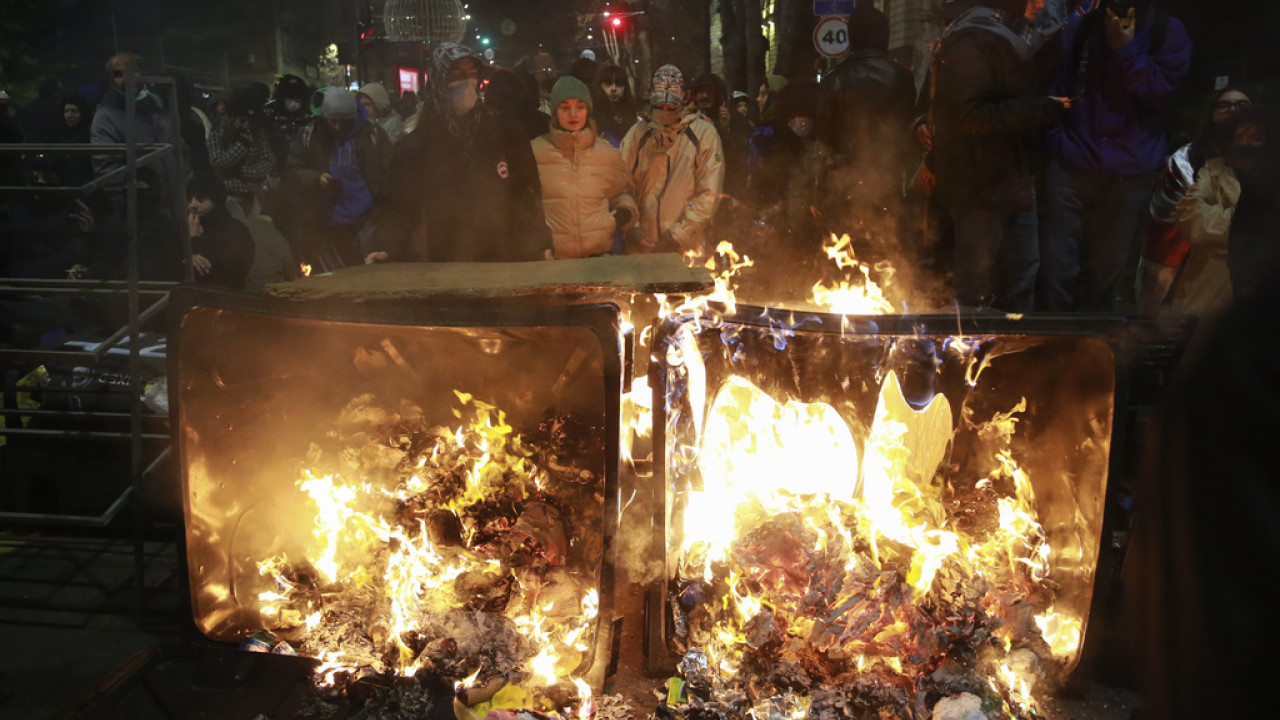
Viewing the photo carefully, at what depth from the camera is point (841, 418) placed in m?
3.80

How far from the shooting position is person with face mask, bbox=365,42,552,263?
18.8 ft

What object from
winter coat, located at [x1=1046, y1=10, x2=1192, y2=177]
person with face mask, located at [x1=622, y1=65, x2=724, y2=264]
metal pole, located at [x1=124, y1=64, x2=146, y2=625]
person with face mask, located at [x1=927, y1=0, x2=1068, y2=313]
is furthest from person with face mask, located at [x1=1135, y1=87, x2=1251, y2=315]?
metal pole, located at [x1=124, y1=64, x2=146, y2=625]

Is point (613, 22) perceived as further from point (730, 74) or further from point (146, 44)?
point (146, 44)

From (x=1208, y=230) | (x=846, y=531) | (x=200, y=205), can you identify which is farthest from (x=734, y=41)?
(x=846, y=531)

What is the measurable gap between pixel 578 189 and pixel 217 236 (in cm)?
292

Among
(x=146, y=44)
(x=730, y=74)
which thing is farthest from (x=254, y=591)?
(x=146, y=44)

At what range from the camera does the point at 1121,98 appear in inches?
207

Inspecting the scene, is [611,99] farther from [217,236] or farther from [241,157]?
[217,236]

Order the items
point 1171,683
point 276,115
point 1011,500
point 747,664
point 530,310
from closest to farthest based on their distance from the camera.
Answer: point 1171,683 < point 530,310 < point 747,664 < point 1011,500 < point 276,115

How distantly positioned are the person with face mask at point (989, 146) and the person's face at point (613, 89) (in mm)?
4683

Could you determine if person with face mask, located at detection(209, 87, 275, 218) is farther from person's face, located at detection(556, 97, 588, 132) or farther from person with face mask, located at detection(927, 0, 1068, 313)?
person with face mask, located at detection(927, 0, 1068, 313)

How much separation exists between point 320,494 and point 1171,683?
3.47m

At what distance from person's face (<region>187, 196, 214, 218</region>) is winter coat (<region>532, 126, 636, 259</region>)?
273 cm

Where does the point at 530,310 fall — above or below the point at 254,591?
above
